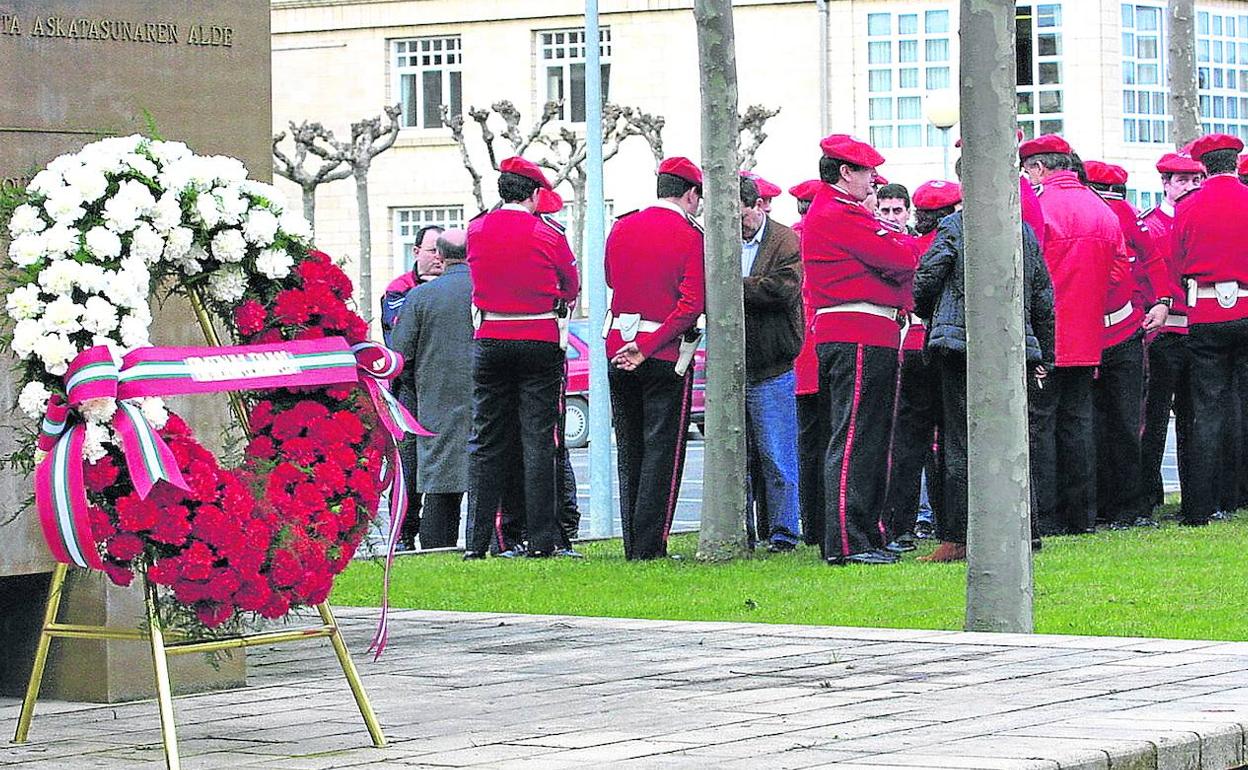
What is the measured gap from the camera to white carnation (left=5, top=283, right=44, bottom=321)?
6973mm

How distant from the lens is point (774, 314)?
550 inches

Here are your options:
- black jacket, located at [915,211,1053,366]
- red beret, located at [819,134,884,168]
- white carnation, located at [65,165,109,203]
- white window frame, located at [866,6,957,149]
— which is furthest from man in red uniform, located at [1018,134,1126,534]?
white window frame, located at [866,6,957,149]

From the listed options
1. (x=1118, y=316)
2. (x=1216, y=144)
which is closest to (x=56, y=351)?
(x=1118, y=316)

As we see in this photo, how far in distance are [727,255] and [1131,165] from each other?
115 feet

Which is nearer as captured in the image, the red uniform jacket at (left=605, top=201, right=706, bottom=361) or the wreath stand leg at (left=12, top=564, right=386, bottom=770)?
the wreath stand leg at (left=12, top=564, right=386, bottom=770)

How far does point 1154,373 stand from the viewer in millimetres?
15680

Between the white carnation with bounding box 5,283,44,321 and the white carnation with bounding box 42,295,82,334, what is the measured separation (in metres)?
0.04

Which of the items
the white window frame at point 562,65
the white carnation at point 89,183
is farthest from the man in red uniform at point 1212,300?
the white window frame at point 562,65

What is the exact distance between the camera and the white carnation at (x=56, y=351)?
6.94 m

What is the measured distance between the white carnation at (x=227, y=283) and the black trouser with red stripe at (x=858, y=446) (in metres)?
5.75

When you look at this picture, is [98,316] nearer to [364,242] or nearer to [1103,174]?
[1103,174]

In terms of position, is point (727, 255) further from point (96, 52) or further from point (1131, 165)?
point (1131, 165)

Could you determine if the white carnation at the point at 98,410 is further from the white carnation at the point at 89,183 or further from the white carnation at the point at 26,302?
the white carnation at the point at 89,183

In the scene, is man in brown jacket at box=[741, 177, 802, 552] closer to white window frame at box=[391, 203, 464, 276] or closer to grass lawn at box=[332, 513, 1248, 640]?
grass lawn at box=[332, 513, 1248, 640]
